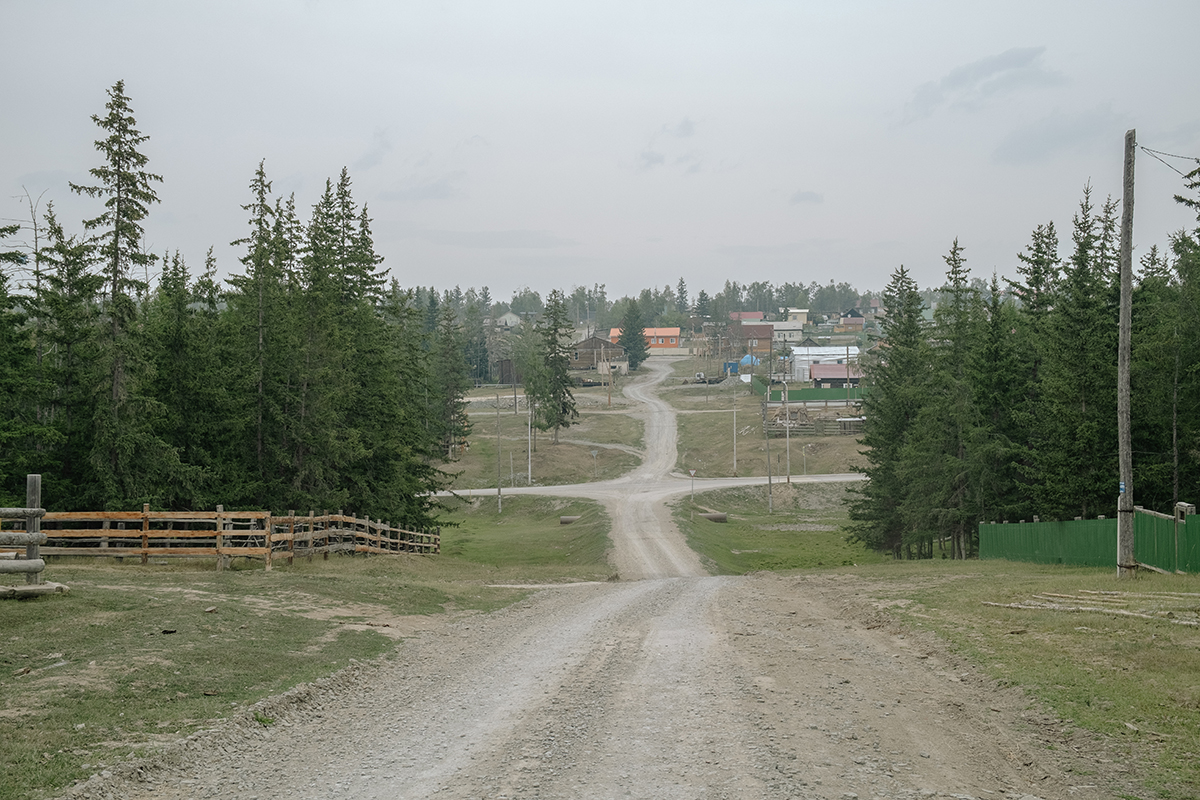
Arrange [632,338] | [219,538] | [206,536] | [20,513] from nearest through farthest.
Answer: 1. [20,513]
2. [219,538]
3. [206,536]
4. [632,338]

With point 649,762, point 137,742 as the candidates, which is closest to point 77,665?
point 137,742

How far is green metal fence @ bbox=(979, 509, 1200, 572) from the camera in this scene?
2016 centimetres

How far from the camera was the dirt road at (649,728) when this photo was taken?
7273 millimetres

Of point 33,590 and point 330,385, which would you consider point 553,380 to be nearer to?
point 330,385

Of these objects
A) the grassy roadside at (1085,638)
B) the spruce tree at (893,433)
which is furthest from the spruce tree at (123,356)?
the spruce tree at (893,433)

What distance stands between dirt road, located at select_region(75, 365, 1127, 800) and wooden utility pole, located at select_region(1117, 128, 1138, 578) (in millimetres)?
8134

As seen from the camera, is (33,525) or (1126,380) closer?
(33,525)

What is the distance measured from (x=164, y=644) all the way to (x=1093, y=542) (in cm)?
2459

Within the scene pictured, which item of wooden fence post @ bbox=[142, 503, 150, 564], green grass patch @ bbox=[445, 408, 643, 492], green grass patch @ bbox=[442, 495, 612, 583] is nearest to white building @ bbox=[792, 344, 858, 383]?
green grass patch @ bbox=[445, 408, 643, 492]

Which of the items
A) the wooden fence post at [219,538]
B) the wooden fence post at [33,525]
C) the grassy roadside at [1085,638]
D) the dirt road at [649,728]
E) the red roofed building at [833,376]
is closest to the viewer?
the dirt road at [649,728]

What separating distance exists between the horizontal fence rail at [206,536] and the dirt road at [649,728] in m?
7.81

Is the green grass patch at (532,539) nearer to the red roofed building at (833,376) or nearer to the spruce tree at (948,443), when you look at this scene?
the spruce tree at (948,443)

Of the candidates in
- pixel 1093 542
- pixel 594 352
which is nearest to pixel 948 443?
pixel 1093 542

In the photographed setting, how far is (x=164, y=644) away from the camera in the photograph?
39.0 ft
